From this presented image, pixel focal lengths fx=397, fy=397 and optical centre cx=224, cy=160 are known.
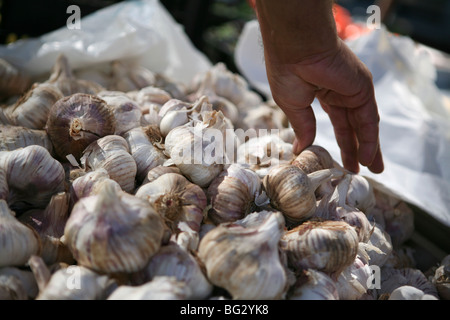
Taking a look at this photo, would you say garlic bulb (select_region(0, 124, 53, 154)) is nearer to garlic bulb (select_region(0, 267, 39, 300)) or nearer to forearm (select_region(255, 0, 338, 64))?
garlic bulb (select_region(0, 267, 39, 300))

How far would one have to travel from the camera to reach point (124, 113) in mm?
1232

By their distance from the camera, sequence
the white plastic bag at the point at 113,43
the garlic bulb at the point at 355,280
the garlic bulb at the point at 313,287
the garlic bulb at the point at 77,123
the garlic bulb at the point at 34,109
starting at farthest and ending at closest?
the white plastic bag at the point at 113,43, the garlic bulb at the point at 34,109, the garlic bulb at the point at 77,123, the garlic bulb at the point at 355,280, the garlic bulb at the point at 313,287

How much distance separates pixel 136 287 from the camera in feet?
2.48

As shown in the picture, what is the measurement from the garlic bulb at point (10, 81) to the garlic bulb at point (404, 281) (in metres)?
1.51

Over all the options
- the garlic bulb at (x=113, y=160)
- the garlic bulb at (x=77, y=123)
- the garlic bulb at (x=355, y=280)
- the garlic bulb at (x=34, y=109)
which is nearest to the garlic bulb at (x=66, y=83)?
the garlic bulb at (x=34, y=109)

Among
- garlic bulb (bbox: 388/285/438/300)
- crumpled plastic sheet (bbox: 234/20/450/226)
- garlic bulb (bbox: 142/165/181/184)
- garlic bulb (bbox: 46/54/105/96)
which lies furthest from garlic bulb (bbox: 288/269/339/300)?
garlic bulb (bbox: 46/54/105/96)

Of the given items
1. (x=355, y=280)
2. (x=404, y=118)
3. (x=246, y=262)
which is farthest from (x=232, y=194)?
(x=404, y=118)

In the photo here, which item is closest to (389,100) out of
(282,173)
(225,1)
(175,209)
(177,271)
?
(282,173)

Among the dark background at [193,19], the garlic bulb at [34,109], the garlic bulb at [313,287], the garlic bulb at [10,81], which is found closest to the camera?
the garlic bulb at [313,287]

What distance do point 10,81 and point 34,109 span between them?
0.56 m

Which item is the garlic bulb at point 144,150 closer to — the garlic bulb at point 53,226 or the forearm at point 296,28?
the garlic bulb at point 53,226

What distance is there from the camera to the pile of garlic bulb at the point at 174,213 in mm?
770
